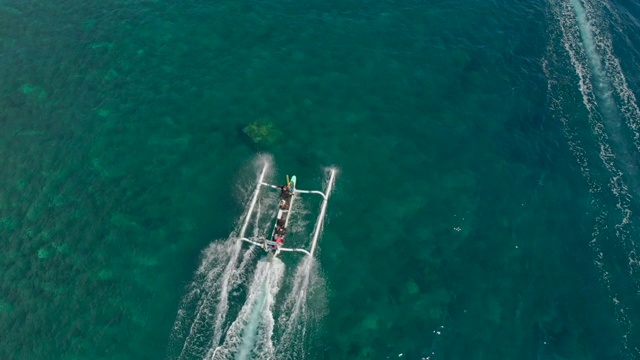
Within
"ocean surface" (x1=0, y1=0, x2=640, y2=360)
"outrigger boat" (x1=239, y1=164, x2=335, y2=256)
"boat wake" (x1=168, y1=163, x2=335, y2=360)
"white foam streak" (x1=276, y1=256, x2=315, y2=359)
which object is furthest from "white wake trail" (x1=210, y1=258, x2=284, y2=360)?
"outrigger boat" (x1=239, y1=164, x2=335, y2=256)

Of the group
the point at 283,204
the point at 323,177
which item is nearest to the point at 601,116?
the point at 323,177

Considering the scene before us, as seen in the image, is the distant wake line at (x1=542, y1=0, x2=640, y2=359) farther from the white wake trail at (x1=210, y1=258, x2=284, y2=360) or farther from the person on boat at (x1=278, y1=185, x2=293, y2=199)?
the white wake trail at (x1=210, y1=258, x2=284, y2=360)

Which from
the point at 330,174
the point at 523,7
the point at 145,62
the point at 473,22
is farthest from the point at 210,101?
the point at 523,7

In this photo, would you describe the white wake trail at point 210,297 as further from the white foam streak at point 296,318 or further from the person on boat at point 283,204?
the white foam streak at point 296,318

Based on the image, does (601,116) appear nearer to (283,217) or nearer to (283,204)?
(283,204)

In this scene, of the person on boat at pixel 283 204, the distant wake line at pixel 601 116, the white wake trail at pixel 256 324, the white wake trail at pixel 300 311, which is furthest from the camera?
the distant wake line at pixel 601 116

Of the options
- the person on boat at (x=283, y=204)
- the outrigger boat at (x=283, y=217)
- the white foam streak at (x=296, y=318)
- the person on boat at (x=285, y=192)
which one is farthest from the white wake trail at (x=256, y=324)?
the person on boat at (x=285, y=192)
